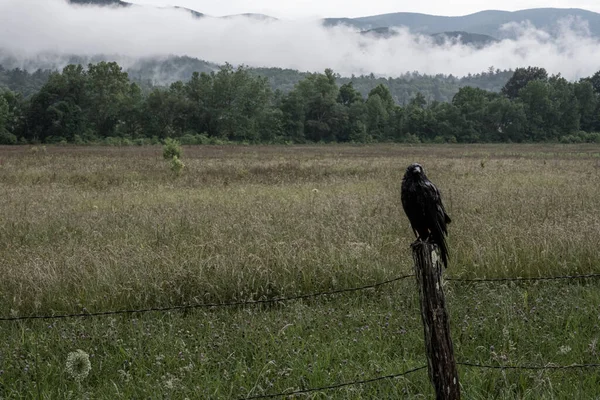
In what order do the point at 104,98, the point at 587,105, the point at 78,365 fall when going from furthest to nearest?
1. the point at 587,105
2. the point at 104,98
3. the point at 78,365

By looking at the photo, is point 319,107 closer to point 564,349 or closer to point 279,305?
point 279,305

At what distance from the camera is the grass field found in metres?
3.80

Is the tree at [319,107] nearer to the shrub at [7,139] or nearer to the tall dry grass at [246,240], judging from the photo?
the shrub at [7,139]

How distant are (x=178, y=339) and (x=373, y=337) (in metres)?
1.67

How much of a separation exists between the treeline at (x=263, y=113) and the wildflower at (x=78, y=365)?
6319 cm

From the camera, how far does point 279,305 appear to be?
5430 mm

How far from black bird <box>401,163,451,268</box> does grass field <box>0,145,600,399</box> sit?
1.13 metres

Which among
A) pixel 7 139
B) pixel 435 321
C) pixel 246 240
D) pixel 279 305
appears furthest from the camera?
pixel 7 139

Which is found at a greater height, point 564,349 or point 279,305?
point 564,349

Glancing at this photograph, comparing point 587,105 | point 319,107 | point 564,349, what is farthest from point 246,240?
point 587,105

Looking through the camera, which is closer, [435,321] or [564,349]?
[435,321]

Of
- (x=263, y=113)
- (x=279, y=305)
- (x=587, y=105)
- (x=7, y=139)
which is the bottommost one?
(x=7, y=139)

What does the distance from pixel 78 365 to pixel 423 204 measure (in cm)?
280

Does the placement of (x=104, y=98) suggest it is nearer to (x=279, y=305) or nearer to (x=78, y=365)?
(x=279, y=305)
